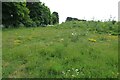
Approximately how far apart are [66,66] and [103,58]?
4.56ft

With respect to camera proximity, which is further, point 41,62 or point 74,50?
point 74,50

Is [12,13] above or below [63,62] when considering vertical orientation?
above

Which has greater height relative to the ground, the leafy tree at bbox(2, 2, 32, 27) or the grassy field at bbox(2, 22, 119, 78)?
the leafy tree at bbox(2, 2, 32, 27)

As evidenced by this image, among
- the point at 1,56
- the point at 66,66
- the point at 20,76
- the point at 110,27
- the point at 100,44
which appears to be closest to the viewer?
the point at 20,76

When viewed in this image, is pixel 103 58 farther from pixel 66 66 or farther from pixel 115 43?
pixel 115 43

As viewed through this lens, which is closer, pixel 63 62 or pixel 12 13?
pixel 63 62

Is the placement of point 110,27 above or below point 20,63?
above

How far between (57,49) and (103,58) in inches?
68.6

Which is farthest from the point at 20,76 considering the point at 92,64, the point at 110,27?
the point at 110,27

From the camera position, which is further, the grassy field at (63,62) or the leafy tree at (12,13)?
the leafy tree at (12,13)

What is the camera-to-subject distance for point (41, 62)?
8.45m

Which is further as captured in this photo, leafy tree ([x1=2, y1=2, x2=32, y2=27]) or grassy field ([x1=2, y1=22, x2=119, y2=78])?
leafy tree ([x1=2, y1=2, x2=32, y2=27])

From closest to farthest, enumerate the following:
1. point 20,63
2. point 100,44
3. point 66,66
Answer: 1. point 66,66
2. point 20,63
3. point 100,44

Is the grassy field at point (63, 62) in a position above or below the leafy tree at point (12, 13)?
below
